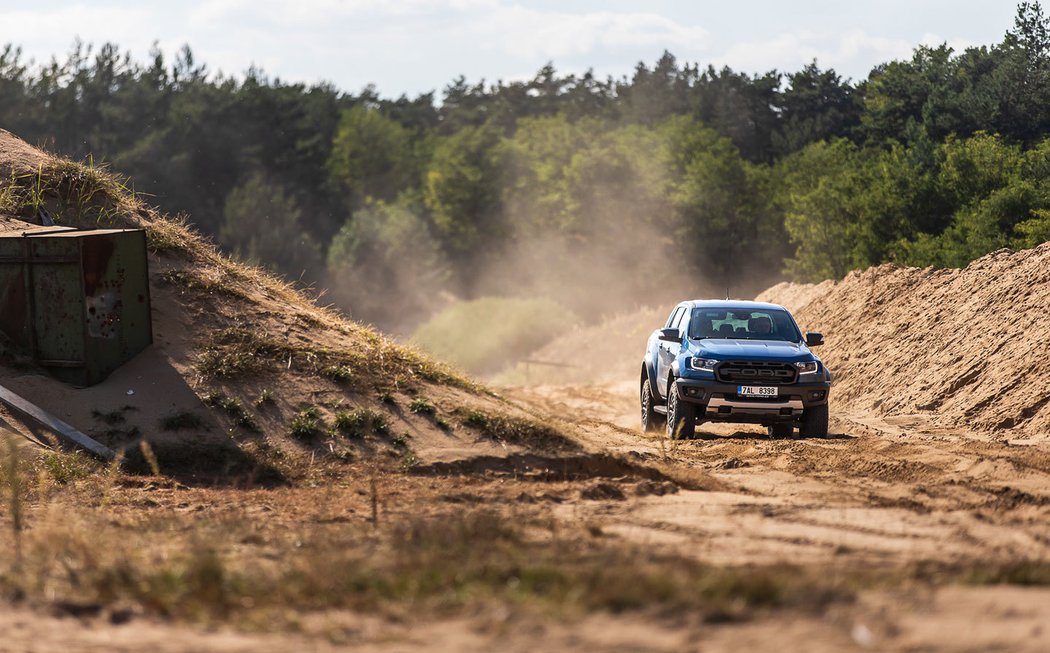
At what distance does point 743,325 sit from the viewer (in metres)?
18.8

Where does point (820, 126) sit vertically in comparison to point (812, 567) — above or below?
above

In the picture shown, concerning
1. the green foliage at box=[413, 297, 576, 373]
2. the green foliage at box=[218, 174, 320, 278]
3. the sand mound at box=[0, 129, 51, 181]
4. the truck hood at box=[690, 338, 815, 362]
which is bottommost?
the green foliage at box=[413, 297, 576, 373]

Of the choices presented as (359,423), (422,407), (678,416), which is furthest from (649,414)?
(359,423)

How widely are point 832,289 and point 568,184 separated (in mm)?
51644

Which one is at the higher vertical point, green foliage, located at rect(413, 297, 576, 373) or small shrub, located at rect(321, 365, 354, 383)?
small shrub, located at rect(321, 365, 354, 383)

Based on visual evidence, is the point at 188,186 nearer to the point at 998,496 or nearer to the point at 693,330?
the point at 693,330

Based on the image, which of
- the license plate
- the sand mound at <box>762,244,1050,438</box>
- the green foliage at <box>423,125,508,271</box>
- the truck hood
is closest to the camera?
the license plate

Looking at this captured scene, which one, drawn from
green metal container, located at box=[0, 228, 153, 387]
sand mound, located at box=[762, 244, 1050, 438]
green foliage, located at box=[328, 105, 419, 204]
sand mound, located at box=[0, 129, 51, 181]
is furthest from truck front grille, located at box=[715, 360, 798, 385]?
green foliage, located at box=[328, 105, 419, 204]

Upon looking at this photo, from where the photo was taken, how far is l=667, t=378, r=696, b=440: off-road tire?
56.5ft

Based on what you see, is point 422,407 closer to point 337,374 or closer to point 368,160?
point 337,374

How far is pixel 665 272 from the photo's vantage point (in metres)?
73.1

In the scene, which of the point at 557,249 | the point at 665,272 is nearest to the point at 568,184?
the point at 557,249

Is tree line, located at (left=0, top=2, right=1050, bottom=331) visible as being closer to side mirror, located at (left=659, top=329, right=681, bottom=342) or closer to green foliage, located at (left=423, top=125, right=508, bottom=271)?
green foliage, located at (left=423, top=125, right=508, bottom=271)

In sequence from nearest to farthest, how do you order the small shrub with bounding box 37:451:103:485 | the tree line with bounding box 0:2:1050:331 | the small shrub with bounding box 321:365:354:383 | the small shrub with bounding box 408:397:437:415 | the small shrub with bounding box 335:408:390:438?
1. the small shrub with bounding box 37:451:103:485
2. the small shrub with bounding box 335:408:390:438
3. the small shrub with bounding box 408:397:437:415
4. the small shrub with bounding box 321:365:354:383
5. the tree line with bounding box 0:2:1050:331
